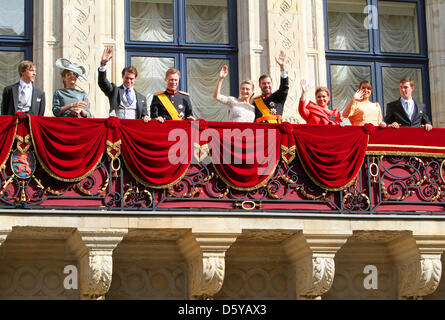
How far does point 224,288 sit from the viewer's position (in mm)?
15086

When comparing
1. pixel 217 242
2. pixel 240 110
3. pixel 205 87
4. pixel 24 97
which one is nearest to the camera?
pixel 217 242

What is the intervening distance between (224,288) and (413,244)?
8.74 ft

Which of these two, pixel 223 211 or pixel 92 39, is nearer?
pixel 223 211

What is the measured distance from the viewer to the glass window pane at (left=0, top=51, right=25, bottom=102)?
16391mm

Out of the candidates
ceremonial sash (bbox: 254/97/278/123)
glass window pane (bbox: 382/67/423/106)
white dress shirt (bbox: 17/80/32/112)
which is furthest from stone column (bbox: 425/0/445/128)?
white dress shirt (bbox: 17/80/32/112)

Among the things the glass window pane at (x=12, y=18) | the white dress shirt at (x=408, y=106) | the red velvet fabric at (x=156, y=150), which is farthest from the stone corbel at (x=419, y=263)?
the glass window pane at (x=12, y=18)

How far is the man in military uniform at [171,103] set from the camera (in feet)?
47.5

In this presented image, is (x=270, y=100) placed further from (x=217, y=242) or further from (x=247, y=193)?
(x=217, y=242)

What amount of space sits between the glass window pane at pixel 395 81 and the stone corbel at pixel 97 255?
598cm

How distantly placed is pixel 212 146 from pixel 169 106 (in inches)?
35.9

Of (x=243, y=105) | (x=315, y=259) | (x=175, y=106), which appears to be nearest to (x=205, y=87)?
(x=243, y=105)

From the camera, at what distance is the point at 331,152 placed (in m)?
14.3
